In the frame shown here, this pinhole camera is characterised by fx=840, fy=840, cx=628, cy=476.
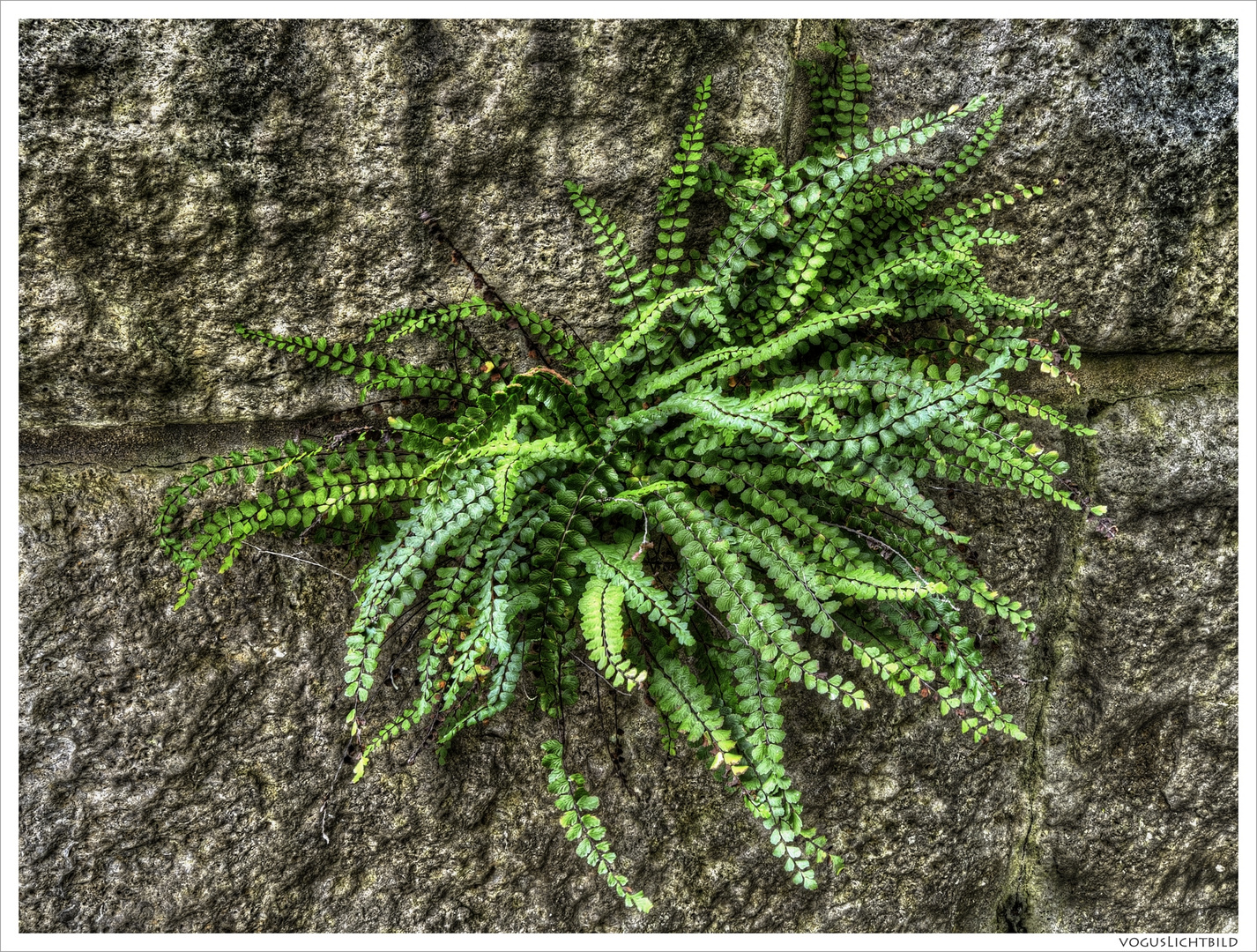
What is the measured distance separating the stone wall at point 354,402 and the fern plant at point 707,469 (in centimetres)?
13

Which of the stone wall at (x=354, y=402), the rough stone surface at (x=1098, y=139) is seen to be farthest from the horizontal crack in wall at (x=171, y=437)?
the rough stone surface at (x=1098, y=139)

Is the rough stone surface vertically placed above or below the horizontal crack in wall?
above

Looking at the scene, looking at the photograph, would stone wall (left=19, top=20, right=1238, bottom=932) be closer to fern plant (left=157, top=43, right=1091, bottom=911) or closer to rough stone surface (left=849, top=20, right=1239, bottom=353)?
rough stone surface (left=849, top=20, right=1239, bottom=353)

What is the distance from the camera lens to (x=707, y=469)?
179cm

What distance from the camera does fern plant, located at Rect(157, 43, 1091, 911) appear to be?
1.67 metres

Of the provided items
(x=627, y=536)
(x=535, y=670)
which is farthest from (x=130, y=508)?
(x=627, y=536)

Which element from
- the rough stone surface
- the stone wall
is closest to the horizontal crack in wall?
the stone wall

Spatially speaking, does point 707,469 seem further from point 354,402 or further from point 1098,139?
point 1098,139

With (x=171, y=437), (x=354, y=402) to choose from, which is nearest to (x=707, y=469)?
(x=354, y=402)

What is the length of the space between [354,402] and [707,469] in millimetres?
884

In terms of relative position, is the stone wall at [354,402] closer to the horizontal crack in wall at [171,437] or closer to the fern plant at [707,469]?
the horizontal crack in wall at [171,437]

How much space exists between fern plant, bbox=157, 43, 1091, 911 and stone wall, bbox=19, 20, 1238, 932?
0.43 ft

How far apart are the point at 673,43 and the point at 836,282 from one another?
656 mm

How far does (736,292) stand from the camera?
6.21 ft
